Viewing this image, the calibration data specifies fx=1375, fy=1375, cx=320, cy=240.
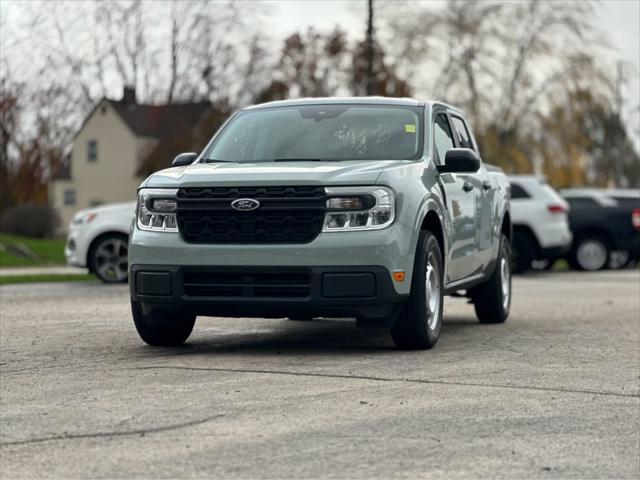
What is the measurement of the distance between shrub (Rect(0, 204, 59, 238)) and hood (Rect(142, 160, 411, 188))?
112ft

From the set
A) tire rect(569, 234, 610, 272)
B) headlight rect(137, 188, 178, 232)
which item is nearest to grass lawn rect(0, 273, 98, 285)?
tire rect(569, 234, 610, 272)

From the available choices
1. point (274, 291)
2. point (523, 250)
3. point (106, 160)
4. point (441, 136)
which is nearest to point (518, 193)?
point (523, 250)

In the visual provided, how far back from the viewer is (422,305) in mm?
9359

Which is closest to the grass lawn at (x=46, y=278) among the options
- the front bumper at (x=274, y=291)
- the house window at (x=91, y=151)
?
the front bumper at (x=274, y=291)

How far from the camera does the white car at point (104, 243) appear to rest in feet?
63.8

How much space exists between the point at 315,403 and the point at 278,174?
2403 mm

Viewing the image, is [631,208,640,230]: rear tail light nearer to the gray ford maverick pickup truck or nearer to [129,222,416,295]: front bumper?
the gray ford maverick pickup truck

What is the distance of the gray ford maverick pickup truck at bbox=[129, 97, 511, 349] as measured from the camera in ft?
29.4

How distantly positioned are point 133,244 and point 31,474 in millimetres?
4108

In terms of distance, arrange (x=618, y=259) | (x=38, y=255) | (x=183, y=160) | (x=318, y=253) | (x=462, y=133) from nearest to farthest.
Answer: (x=318, y=253) < (x=183, y=160) < (x=462, y=133) < (x=618, y=259) < (x=38, y=255)

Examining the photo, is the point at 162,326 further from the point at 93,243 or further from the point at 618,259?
the point at 618,259

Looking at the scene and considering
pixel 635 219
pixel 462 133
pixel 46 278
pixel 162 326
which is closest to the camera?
pixel 162 326

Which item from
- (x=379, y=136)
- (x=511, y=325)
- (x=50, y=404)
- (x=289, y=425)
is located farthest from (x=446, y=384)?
(x=511, y=325)

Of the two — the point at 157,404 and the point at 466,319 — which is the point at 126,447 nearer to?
the point at 157,404
